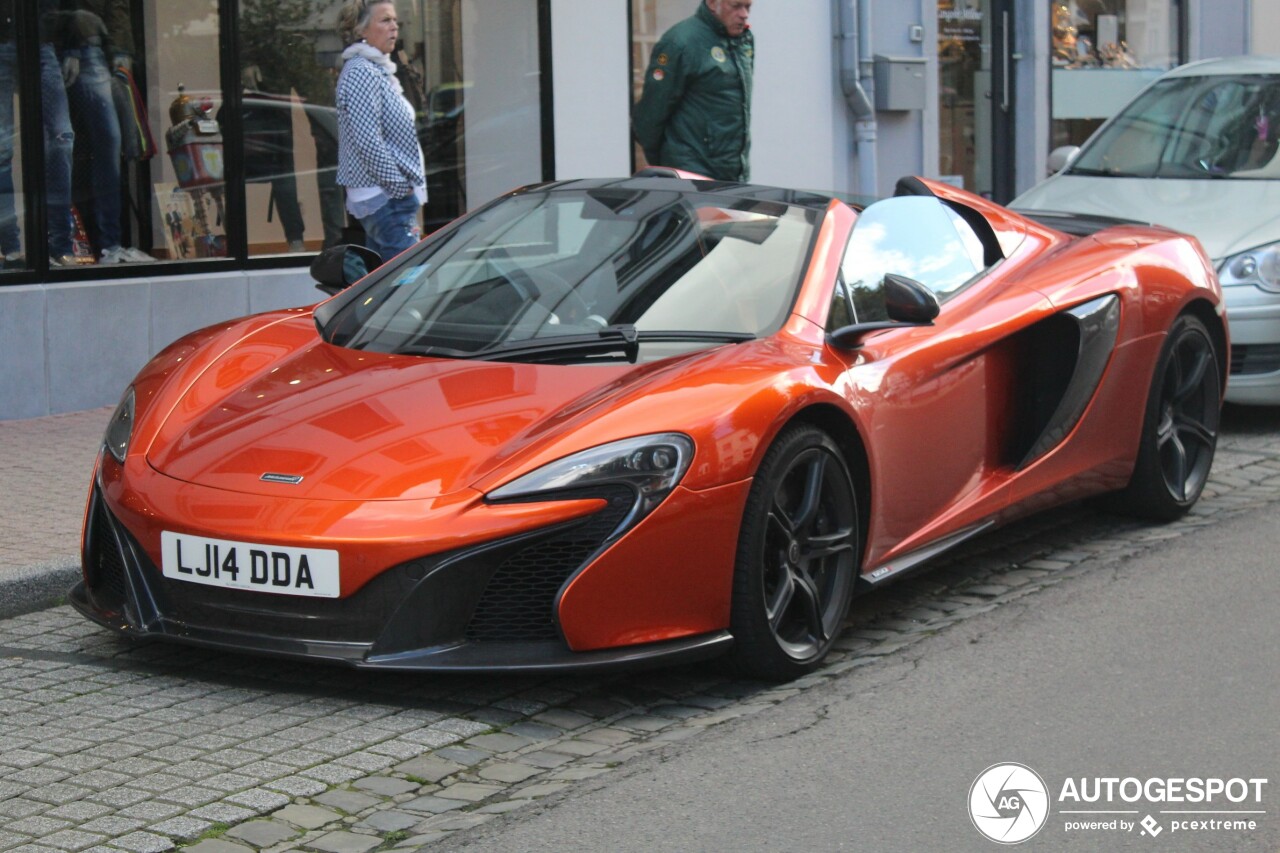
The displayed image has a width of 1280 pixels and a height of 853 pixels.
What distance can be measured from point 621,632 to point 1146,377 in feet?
8.92

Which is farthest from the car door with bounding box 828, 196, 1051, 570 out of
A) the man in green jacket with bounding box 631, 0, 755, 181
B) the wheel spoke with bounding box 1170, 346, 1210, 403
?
the man in green jacket with bounding box 631, 0, 755, 181

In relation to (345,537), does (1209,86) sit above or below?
above

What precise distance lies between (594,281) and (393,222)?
3.68m

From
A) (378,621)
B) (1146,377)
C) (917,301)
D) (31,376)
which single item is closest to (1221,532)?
(1146,377)

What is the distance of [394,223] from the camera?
28.9ft

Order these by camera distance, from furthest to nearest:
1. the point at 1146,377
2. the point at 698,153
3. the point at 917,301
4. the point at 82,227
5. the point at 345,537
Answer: the point at 82,227 < the point at 698,153 < the point at 1146,377 < the point at 917,301 < the point at 345,537

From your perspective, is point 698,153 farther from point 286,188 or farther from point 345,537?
point 345,537

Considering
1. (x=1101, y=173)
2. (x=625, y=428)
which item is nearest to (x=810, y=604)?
(x=625, y=428)

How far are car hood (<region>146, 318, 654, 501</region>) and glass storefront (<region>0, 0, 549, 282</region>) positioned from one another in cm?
457

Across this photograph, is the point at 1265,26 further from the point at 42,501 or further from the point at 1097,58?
the point at 42,501

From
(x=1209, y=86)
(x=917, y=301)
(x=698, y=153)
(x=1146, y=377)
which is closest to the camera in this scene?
(x=917, y=301)

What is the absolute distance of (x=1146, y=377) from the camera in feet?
20.8

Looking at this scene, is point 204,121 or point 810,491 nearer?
point 810,491

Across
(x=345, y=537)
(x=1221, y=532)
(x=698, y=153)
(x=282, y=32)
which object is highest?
(x=282, y=32)
